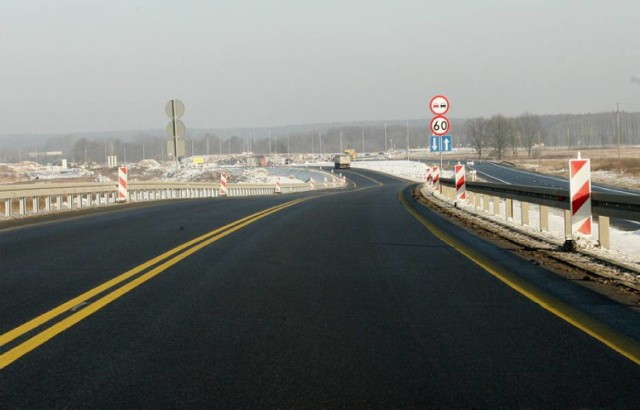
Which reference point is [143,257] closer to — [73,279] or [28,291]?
[73,279]

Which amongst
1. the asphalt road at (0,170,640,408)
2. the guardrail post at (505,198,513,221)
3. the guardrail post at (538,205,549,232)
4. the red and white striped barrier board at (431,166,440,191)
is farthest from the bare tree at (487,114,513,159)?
the asphalt road at (0,170,640,408)

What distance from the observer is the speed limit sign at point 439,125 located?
26.8 meters

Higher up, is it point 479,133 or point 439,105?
point 479,133

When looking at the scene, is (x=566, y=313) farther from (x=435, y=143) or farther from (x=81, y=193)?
(x=81, y=193)

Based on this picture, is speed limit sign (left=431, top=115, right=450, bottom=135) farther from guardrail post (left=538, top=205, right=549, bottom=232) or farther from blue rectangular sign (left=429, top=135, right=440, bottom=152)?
guardrail post (left=538, top=205, right=549, bottom=232)

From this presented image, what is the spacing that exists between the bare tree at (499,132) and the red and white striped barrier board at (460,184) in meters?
145

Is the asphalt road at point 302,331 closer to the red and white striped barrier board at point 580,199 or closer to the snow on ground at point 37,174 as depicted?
the red and white striped barrier board at point 580,199

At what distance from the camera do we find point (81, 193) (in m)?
26.0

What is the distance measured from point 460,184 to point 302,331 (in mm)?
18068

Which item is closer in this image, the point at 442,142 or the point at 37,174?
the point at 442,142

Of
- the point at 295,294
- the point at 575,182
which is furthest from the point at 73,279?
the point at 575,182

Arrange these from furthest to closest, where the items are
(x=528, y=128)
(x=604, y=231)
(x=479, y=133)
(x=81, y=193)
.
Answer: (x=528, y=128), (x=479, y=133), (x=81, y=193), (x=604, y=231)

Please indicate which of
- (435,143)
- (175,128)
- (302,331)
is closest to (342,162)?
(175,128)

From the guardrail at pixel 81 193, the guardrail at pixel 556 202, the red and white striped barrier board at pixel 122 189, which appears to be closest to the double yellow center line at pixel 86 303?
the guardrail at pixel 556 202
